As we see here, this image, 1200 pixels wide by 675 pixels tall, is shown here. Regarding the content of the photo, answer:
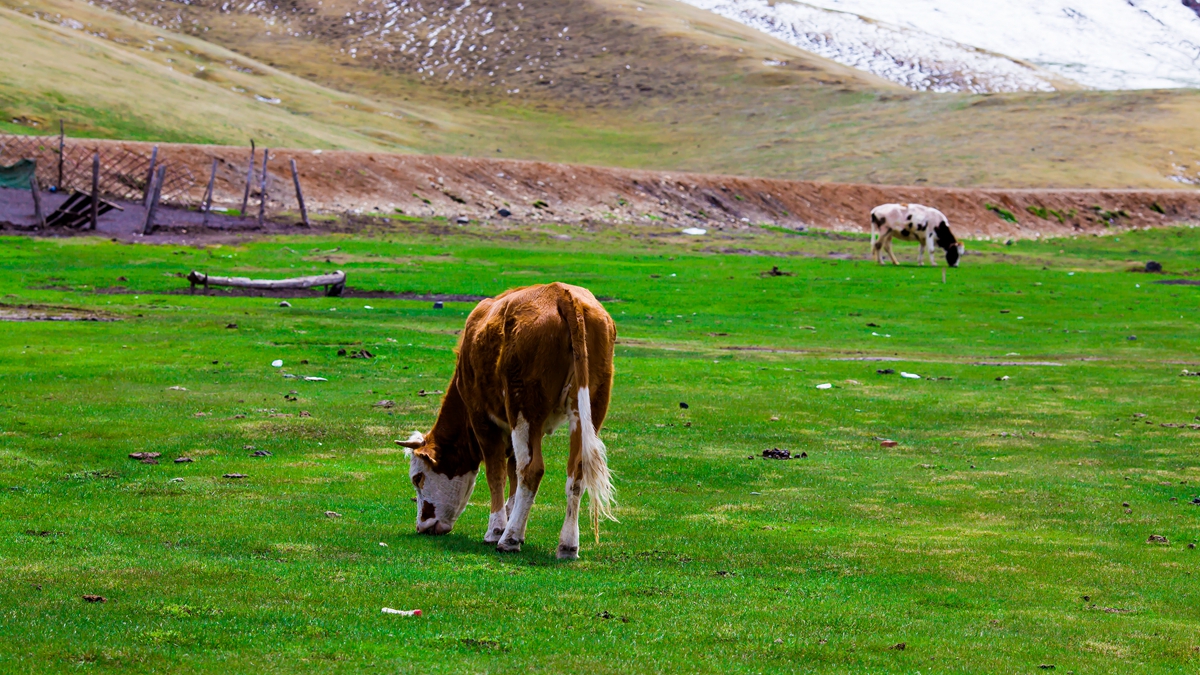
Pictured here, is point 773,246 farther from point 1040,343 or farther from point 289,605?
point 289,605

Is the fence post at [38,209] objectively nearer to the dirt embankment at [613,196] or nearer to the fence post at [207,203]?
the fence post at [207,203]

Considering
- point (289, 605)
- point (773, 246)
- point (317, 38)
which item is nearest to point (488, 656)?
point (289, 605)

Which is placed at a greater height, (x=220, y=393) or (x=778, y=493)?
(x=778, y=493)

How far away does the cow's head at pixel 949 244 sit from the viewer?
167ft

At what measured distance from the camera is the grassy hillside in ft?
263

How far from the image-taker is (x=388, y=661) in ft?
24.1

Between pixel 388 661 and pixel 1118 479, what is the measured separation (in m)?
11.2

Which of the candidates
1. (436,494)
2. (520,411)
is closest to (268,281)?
(436,494)

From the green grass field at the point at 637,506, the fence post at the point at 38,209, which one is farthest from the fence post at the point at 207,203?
the green grass field at the point at 637,506

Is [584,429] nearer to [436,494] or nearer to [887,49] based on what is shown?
[436,494]

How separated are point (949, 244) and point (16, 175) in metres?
36.6

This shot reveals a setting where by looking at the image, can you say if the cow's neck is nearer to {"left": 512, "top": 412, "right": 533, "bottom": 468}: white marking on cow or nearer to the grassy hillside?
{"left": 512, "top": 412, "right": 533, "bottom": 468}: white marking on cow

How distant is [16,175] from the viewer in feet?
152

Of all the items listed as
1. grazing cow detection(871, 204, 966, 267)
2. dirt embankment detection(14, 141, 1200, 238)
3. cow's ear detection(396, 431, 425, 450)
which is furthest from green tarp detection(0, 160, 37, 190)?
cow's ear detection(396, 431, 425, 450)
